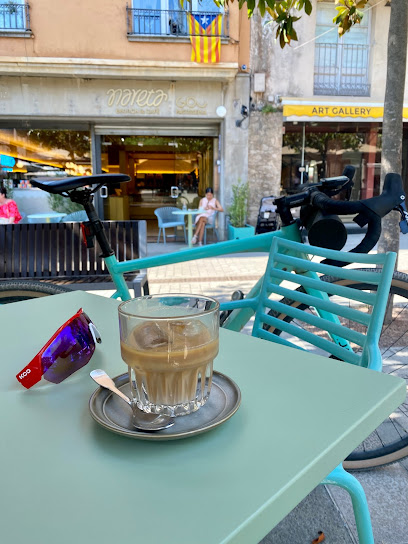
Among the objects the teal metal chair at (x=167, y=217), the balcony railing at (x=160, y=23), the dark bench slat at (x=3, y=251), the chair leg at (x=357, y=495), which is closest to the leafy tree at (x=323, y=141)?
the balcony railing at (x=160, y=23)

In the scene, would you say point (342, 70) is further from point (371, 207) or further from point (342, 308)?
point (342, 308)

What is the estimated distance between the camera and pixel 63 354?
2.99 feet

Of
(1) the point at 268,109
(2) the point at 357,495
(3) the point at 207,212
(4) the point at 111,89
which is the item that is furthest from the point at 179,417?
(1) the point at 268,109

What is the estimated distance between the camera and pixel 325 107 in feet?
34.4

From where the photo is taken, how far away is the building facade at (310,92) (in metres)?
10.6

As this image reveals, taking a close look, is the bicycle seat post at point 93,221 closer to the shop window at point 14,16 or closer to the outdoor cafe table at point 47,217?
the outdoor cafe table at point 47,217

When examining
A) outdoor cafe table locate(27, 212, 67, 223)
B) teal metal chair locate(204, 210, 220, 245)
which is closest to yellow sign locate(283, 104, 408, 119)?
teal metal chair locate(204, 210, 220, 245)

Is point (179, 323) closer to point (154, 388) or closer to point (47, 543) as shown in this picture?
point (154, 388)

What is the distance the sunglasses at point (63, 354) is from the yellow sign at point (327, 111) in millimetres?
10571

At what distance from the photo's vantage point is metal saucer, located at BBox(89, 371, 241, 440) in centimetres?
67

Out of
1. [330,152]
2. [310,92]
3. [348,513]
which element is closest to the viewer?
[348,513]

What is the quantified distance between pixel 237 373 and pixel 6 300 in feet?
6.28

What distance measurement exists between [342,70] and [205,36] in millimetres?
3939

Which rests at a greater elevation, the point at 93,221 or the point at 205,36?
the point at 205,36
